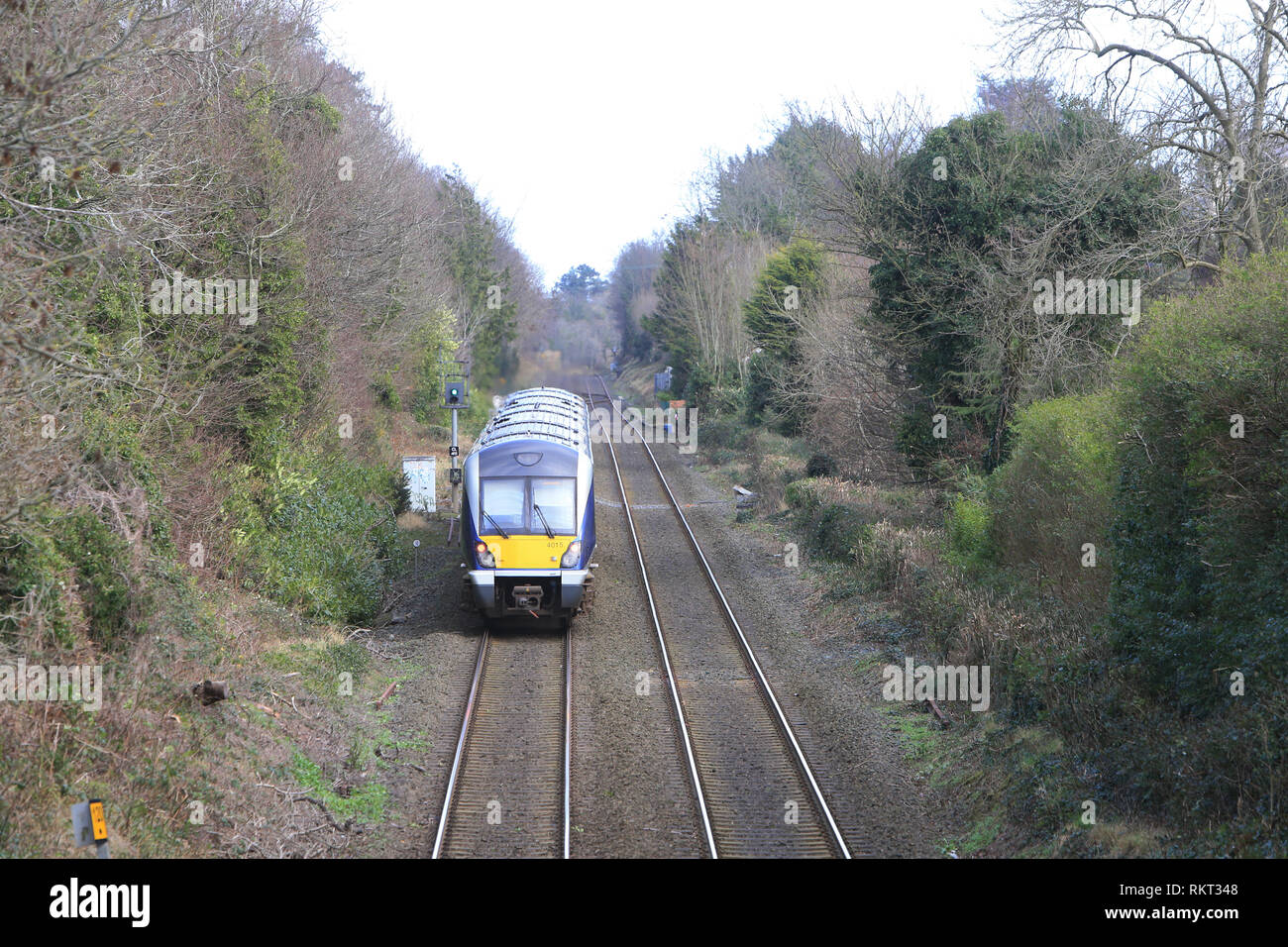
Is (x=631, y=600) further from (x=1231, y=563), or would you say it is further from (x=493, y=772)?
(x=1231, y=563)

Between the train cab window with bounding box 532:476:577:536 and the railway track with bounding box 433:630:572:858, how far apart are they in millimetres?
1799

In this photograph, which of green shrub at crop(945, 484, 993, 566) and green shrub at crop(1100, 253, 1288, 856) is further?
green shrub at crop(945, 484, 993, 566)

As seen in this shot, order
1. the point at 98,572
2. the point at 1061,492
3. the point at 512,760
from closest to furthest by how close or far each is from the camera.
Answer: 1. the point at 98,572
2. the point at 512,760
3. the point at 1061,492

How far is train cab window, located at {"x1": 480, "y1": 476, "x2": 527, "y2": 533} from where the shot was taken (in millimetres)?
14773

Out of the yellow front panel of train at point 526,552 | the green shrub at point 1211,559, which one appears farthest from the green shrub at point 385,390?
the green shrub at point 1211,559

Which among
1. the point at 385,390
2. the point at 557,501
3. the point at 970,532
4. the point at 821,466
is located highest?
the point at 385,390

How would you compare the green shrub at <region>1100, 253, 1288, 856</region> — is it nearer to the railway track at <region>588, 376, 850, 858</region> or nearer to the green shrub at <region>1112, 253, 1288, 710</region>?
the green shrub at <region>1112, 253, 1288, 710</region>

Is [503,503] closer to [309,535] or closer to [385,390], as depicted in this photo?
[309,535]

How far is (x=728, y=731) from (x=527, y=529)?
471cm

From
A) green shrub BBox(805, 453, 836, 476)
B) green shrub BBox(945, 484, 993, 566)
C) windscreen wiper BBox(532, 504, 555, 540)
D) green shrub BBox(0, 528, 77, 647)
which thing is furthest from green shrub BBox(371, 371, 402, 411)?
green shrub BBox(0, 528, 77, 647)

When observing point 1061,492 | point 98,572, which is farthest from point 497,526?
point 1061,492

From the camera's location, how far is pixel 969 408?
19.6 meters

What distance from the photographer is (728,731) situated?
11.6 m

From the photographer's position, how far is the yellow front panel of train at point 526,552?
48.1 ft
